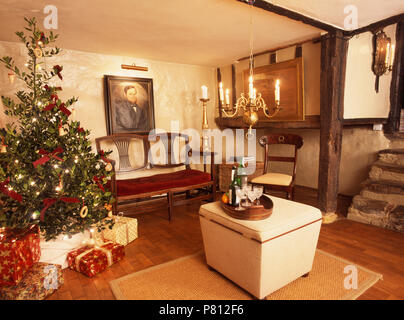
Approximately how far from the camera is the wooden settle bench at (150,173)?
11.2 ft

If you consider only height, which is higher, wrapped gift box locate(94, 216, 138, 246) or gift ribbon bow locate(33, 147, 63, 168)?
gift ribbon bow locate(33, 147, 63, 168)

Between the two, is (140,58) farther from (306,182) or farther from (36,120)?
(306,182)

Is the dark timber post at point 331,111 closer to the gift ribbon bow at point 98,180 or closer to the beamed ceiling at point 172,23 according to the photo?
the beamed ceiling at point 172,23

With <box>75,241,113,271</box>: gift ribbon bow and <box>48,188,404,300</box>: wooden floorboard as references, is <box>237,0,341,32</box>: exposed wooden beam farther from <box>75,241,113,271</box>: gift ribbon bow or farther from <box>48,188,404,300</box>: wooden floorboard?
<box>75,241,113,271</box>: gift ribbon bow

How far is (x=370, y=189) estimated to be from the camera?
3.52 meters

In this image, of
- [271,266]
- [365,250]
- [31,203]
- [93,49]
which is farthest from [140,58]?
[365,250]

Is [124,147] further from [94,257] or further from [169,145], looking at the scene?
[94,257]

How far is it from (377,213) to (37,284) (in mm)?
3674

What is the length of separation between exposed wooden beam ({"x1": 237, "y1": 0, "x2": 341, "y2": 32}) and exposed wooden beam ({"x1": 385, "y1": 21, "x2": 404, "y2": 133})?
98 cm

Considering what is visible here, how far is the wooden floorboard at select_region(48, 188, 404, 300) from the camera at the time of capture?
6.89ft

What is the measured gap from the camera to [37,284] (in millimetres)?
1992

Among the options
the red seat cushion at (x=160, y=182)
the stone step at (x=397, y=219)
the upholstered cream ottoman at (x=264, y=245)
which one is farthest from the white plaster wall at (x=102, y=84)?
the stone step at (x=397, y=219)

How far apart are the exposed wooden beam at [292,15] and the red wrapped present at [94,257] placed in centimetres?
263

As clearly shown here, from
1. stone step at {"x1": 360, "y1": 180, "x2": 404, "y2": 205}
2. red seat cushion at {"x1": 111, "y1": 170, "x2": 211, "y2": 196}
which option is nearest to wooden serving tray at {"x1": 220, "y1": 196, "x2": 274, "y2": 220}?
red seat cushion at {"x1": 111, "y1": 170, "x2": 211, "y2": 196}
